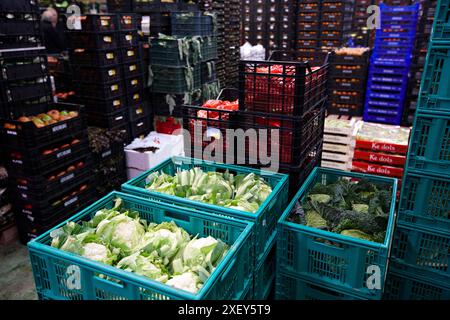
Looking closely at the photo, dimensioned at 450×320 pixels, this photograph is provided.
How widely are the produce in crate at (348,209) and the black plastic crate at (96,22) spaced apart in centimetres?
359

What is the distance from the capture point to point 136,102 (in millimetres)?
5574

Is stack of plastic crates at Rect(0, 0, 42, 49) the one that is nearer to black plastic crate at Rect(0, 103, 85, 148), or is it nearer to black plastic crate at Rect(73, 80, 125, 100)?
black plastic crate at Rect(0, 103, 85, 148)

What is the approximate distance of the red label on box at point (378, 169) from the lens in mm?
4613

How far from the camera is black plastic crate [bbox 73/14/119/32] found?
15.1 feet

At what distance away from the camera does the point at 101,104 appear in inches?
196

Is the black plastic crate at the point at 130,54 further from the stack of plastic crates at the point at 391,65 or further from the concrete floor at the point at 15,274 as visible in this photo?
the stack of plastic crates at the point at 391,65

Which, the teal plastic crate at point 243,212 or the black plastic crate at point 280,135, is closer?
the teal plastic crate at point 243,212

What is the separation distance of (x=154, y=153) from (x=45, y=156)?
5.05 ft

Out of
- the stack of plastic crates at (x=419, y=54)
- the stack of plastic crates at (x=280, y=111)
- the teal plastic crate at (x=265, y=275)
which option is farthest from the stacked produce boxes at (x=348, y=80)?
the teal plastic crate at (x=265, y=275)

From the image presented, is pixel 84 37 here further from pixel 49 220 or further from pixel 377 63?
pixel 377 63

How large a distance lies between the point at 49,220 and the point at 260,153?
253cm

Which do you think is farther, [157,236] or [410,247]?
[410,247]

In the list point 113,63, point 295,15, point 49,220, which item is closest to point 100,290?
point 49,220

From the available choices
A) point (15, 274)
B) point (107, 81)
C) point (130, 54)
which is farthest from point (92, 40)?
point (15, 274)
